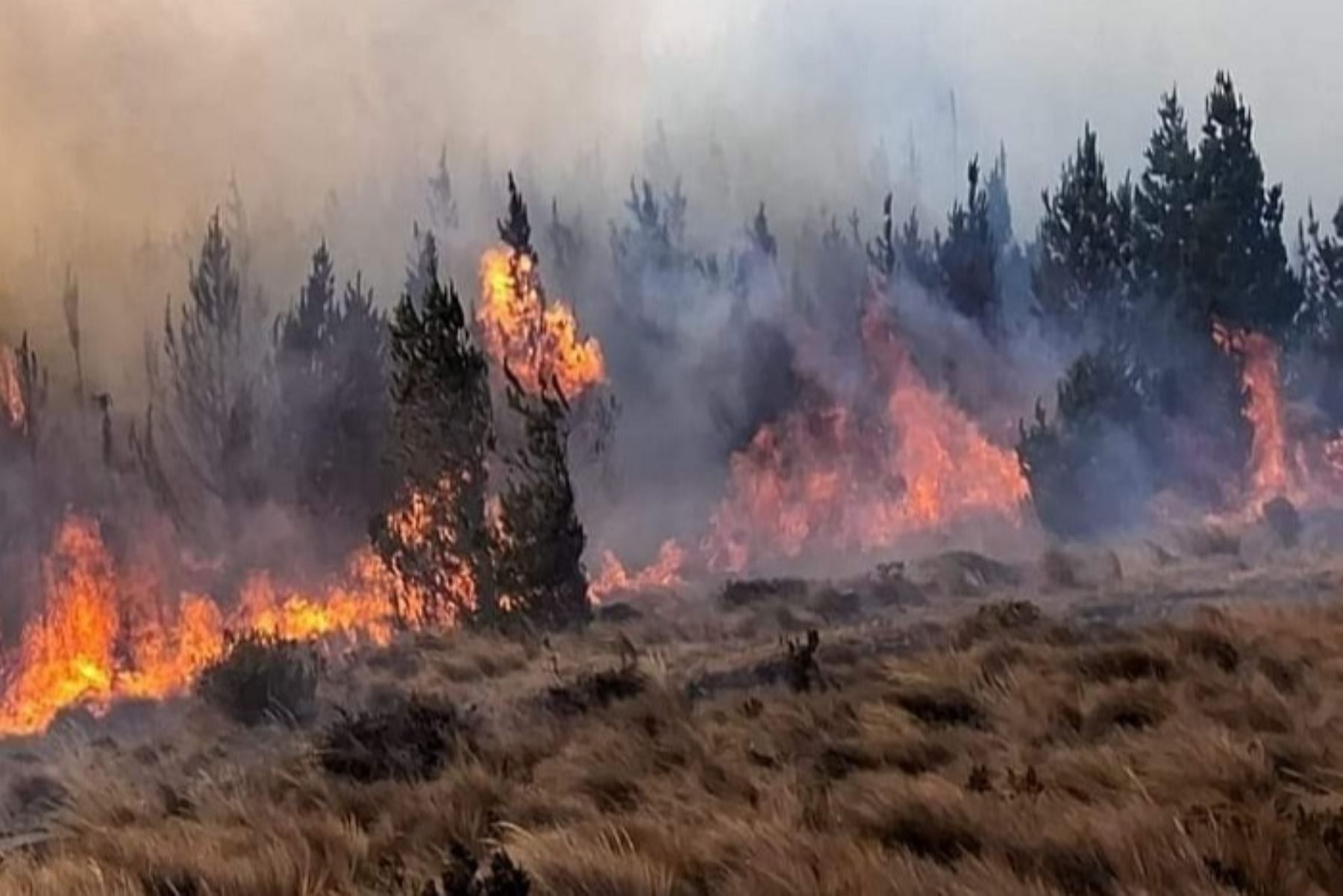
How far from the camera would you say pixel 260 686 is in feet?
35.8

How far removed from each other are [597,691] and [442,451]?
20.6ft

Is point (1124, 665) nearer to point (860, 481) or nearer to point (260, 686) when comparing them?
point (260, 686)

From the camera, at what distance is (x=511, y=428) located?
1479 centimetres

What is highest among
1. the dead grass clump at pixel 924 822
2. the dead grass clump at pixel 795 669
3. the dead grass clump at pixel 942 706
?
the dead grass clump at pixel 795 669

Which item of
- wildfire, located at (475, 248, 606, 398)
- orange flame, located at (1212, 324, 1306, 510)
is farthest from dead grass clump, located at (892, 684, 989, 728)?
orange flame, located at (1212, 324, 1306, 510)

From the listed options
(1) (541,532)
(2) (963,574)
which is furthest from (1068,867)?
(2) (963,574)

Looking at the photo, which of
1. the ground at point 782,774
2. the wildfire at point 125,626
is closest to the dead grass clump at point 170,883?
the ground at point 782,774

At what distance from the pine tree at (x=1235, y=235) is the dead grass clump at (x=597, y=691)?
15.5 meters

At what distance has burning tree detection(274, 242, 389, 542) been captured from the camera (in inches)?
668

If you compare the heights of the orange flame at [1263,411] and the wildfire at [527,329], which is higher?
the wildfire at [527,329]

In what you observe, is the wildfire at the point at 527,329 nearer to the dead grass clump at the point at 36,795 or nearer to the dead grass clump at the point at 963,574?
the dead grass clump at the point at 963,574

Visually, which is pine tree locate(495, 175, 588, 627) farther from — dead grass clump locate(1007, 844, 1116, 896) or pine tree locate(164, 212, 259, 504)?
dead grass clump locate(1007, 844, 1116, 896)

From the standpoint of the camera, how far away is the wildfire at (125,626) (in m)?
14.4

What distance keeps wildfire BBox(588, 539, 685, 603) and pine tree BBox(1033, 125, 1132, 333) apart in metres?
7.46
